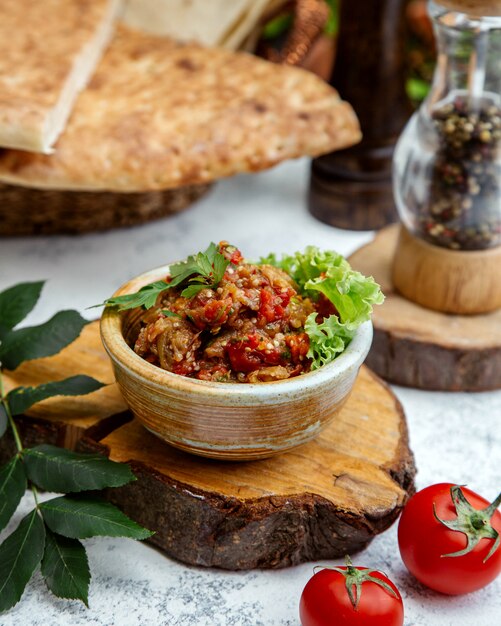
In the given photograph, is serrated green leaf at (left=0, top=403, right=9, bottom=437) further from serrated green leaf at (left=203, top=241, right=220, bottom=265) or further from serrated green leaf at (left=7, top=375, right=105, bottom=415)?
serrated green leaf at (left=203, top=241, right=220, bottom=265)

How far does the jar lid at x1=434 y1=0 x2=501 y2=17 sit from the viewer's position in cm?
254

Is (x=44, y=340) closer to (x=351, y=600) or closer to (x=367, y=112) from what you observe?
(x=351, y=600)

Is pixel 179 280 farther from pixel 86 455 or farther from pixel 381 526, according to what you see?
pixel 381 526

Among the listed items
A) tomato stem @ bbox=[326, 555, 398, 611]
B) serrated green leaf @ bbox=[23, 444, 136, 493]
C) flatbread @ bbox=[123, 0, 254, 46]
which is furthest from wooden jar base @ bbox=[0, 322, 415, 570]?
flatbread @ bbox=[123, 0, 254, 46]

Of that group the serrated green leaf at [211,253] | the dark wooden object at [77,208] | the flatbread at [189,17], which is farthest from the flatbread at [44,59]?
the serrated green leaf at [211,253]

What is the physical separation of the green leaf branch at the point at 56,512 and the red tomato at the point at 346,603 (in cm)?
40

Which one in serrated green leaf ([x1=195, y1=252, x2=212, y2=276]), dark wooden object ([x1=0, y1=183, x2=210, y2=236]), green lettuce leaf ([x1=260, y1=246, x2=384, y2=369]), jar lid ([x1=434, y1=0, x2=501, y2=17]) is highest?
jar lid ([x1=434, y1=0, x2=501, y2=17])

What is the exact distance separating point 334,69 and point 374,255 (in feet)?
3.37

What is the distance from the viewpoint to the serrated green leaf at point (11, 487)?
6.75 ft

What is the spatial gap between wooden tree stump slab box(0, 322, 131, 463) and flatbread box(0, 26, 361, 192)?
84cm

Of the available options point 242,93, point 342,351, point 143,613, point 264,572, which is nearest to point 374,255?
point 242,93

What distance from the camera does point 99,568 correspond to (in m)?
2.15

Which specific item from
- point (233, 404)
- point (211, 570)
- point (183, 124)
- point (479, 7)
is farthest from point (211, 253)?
point (183, 124)

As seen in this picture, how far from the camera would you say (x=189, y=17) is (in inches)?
169
